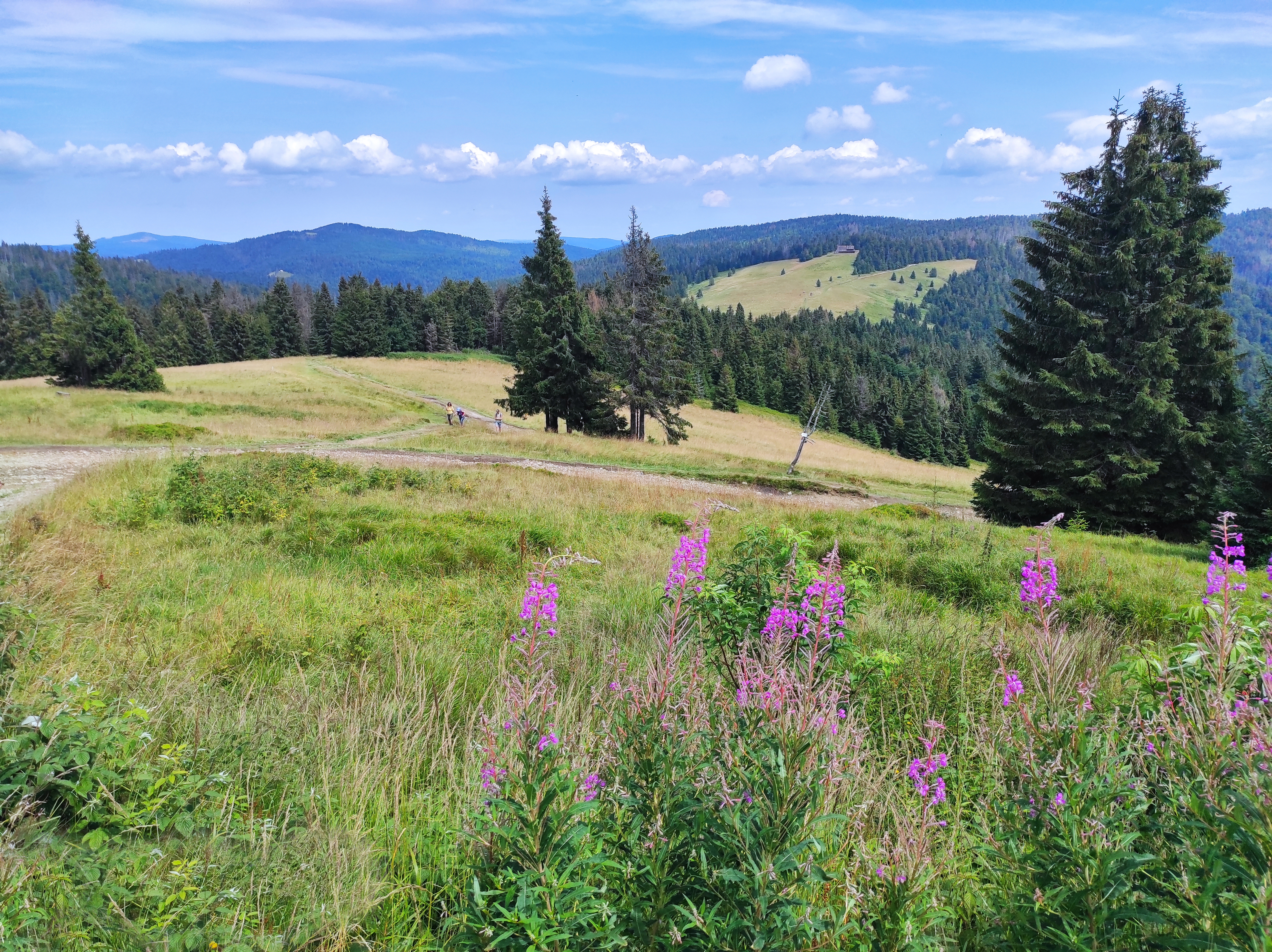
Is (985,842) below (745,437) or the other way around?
the other way around

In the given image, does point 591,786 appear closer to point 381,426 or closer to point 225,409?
point 381,426

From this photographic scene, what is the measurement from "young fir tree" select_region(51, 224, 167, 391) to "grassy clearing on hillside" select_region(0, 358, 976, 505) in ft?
8.50

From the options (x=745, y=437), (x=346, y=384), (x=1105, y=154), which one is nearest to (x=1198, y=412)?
(x=1105, y=154)

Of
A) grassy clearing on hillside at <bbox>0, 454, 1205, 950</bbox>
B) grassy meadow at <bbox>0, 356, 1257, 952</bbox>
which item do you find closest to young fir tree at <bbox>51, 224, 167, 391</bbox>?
grassy meadow at <bbox>0, 356, 1257, 952</bbox>

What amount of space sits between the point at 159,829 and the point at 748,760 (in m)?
2.63

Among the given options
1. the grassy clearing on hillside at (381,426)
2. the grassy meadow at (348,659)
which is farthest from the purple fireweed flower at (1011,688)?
the grassy clearing on hillside at (381,426)

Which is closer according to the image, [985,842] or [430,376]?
[985,842]

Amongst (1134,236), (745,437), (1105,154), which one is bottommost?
(745,437)

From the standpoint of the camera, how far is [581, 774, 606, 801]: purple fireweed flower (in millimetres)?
2482

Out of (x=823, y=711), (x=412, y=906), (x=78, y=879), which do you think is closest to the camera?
(x=823, y=711)

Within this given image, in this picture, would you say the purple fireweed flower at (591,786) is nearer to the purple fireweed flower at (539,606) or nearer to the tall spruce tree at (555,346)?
the purple fireweed flower at (539,606)

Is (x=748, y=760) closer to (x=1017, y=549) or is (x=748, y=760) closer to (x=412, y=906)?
(x=412, y=906)

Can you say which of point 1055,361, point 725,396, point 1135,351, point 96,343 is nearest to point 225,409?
point 96,343

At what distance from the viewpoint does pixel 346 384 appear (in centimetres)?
5409
